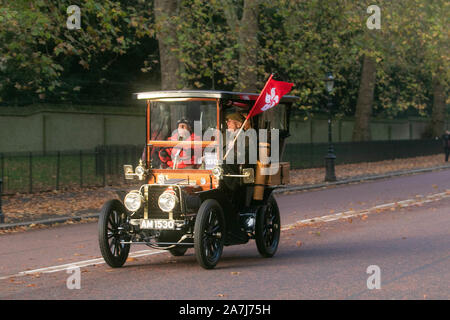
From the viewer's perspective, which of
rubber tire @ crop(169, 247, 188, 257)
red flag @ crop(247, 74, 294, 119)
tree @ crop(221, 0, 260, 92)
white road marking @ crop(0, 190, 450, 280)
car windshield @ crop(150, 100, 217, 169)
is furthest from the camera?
tree @ crop(221, 0, 260, 92)

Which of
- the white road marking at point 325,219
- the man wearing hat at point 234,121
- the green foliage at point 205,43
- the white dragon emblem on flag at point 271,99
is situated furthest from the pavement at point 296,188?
the white dragon emblem on flag at point 271,99

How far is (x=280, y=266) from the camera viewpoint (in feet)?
34.7

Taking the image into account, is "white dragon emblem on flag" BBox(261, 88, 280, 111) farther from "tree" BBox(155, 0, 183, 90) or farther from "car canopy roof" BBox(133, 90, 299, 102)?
"tree" BBox(155, 0, 183, 90)

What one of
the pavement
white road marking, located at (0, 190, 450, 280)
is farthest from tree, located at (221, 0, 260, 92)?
white road marking, located at (0, 190, 450, 280)

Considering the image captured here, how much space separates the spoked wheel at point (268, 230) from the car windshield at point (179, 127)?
1196 millimetres

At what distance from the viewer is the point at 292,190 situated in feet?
83.7

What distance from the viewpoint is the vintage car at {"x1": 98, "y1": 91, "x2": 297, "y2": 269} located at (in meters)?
10.1

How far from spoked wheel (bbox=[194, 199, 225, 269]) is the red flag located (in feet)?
4.97

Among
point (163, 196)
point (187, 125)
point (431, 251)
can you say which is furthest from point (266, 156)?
point (431, 251)

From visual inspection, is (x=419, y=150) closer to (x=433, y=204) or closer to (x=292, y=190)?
(x=292, y=190)

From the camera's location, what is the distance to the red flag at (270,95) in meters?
10.8

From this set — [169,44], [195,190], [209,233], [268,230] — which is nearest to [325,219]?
[268,230]

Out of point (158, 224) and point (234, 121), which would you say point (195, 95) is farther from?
point (158, 224)

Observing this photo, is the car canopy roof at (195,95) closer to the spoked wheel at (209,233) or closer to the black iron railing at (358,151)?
the spoked wheel at (209,233)
